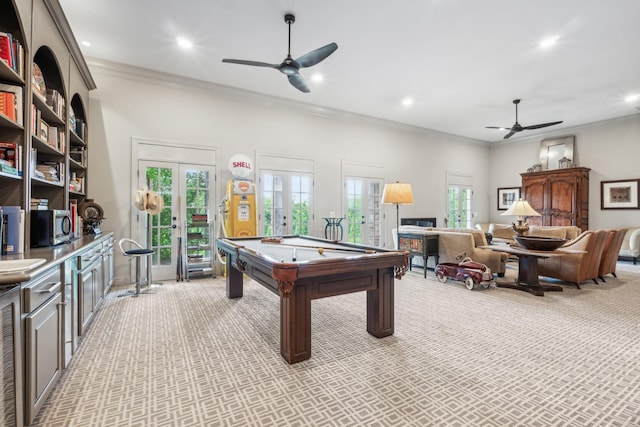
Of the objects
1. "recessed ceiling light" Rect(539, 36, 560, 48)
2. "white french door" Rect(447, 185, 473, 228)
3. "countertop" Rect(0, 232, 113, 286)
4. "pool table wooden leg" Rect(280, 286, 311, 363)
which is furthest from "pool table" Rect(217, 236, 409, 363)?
"white french door" Rect(447, 185, 473, 228)

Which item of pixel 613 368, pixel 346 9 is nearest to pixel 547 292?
pixel 613 368

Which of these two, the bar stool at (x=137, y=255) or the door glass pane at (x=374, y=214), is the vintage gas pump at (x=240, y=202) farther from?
the door glass pane at (x=374, y=214)

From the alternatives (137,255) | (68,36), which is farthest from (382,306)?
(68,36)

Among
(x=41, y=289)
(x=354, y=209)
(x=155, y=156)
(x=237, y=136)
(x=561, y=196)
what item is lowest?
(x=41, y=289)

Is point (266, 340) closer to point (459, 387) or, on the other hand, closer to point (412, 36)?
point (459, 387)

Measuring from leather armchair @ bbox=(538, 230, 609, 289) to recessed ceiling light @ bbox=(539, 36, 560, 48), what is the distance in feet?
9.22

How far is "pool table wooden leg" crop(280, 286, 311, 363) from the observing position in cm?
239

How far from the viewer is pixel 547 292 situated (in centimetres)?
442

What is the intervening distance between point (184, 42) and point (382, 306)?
13.8ft

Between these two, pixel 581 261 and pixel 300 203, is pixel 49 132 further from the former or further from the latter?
pixel 581 261

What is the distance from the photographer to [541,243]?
421 cm

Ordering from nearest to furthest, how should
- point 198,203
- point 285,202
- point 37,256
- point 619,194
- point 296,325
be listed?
1. point 37,256
2. point 296,325
3. point 198,203
4. point 285,202
5. point 619,194

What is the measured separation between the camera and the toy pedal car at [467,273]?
454 centimetres

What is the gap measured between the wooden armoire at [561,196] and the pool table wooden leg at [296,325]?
8.25 m
